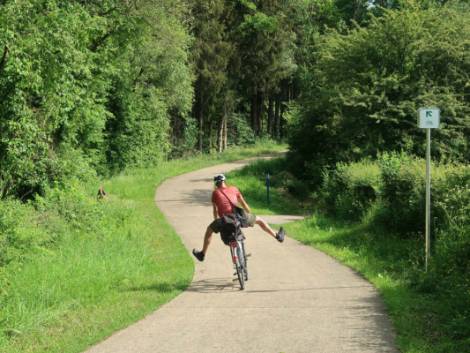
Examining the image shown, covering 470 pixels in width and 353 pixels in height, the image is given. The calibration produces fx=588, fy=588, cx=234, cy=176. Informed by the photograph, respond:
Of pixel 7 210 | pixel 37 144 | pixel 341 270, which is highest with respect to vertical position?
pixel 37 144

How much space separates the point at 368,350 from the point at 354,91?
20215mm

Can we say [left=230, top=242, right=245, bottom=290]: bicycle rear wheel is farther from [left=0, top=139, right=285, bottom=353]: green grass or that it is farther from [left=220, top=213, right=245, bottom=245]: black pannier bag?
[left=0, top=139, right=285, bottom=353]: green grass

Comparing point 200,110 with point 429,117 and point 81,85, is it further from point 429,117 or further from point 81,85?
point 429,117

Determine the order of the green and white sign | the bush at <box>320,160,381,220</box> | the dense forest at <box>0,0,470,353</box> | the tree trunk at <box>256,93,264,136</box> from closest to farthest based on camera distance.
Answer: the dense forest at <box>0,0,470,353</box>
the green and white sign
the bush at <box>320,160,381,220</box>
the tree trunk at <box>256,93,264,136</box>

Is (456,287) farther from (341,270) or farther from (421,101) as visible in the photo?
(421,101)

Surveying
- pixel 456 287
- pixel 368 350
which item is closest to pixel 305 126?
pixel 456 287

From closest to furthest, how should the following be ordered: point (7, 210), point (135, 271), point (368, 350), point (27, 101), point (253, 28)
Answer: point (368, 350) < point (135, 271) < point (7, 210) < point (27, 101) < point (253, 28)

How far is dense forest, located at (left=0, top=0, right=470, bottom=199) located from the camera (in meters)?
18.0

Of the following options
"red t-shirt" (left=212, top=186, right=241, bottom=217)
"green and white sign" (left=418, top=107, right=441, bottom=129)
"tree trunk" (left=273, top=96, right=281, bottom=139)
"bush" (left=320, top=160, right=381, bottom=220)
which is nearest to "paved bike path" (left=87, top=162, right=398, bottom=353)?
"red t-shirt" (left=212, top=186, right=241, bottom=217)

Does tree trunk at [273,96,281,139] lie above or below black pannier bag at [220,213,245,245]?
above

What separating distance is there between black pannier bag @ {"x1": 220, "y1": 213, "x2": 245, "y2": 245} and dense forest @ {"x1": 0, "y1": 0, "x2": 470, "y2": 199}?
30.9 feet

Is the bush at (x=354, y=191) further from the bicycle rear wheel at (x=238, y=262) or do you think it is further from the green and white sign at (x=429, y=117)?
the bicycle rear wheel at (x=238, y=262)

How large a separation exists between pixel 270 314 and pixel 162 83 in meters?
31.5

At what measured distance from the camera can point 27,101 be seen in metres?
19.6
